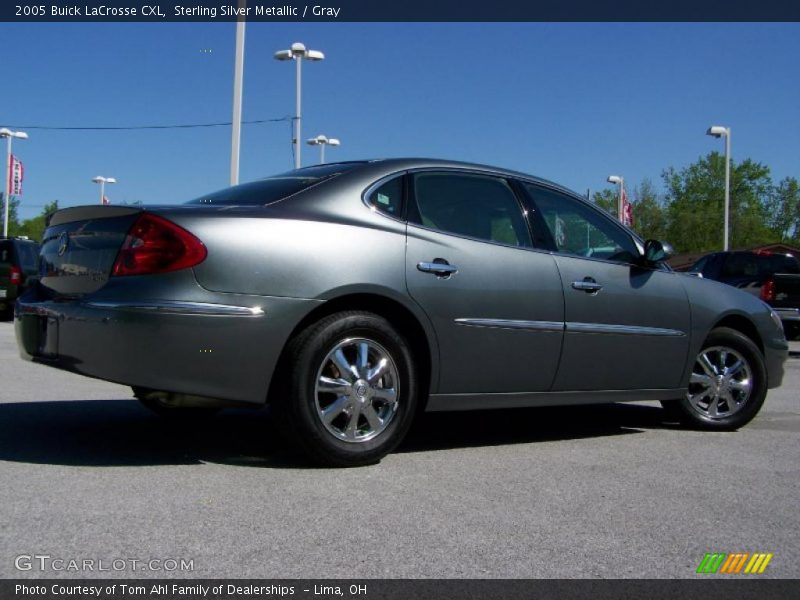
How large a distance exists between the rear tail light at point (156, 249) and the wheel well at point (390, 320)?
0.60 m

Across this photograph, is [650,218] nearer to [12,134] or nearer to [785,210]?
[785,210]

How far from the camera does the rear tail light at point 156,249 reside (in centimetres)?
398

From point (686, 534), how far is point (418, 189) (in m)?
2.24

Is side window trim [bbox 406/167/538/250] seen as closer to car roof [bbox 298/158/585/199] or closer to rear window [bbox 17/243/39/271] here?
car roof [bbox 298/158/585/199]

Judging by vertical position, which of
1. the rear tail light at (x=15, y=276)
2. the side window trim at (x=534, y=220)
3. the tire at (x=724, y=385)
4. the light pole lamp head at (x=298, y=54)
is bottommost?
the tire at (x=724, y=385)

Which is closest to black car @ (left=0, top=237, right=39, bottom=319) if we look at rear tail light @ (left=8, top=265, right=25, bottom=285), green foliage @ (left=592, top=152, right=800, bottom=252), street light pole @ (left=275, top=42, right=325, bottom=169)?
rear tail light @ (left=8, top=265, right=25, bottom=285)

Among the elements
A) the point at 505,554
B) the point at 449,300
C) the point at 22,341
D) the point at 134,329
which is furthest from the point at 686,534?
the point at 22,341

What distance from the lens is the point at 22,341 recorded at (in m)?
4.62

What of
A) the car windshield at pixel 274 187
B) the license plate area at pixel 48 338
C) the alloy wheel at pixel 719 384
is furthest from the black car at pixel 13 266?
the alloy wheel at pixel 719 384

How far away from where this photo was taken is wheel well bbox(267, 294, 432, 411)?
4.24 meters

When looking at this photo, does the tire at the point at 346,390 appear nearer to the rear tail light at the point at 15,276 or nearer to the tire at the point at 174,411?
the tire at the point at 174,411

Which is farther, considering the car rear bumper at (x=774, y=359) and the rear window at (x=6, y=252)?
the rear window at (x=6, y=252)

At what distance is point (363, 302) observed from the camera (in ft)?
14.5
